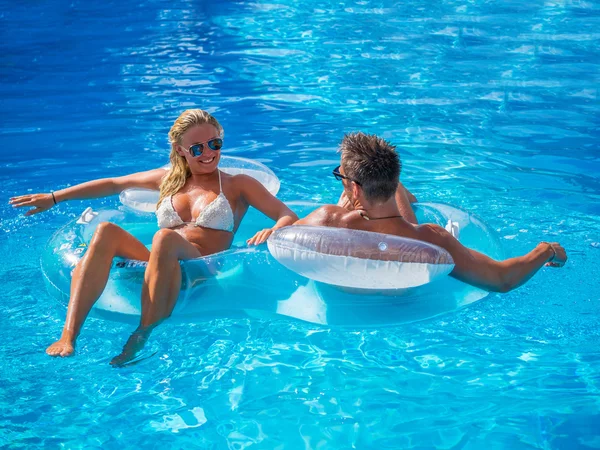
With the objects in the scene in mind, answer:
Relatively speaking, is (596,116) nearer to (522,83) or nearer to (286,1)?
A: (522,83)

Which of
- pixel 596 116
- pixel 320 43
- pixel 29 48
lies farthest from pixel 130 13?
pixel 596 116

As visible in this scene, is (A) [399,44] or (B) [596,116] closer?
(B) [596,116]

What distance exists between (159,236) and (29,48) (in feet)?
25.3

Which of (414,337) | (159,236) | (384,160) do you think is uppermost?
(384,160)

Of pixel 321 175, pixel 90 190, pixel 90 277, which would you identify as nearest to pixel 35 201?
pixel 90 190

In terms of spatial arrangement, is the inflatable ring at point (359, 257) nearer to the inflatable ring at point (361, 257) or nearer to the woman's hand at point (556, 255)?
the inflatable ring at point (361, 257)

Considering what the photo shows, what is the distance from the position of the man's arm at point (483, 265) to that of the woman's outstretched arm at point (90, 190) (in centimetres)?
194

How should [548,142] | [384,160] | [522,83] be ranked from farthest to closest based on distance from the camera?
1. [522,83]
2. [548,142]
3. [384,160]

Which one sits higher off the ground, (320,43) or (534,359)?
(320,43)

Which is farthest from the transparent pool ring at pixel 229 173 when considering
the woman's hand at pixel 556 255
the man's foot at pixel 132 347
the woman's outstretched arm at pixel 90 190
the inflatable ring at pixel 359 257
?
the woman's hand at pixel 556 255

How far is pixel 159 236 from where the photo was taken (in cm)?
395

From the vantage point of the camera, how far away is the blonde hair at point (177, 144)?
4.53m

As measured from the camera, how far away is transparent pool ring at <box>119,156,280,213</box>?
501cm

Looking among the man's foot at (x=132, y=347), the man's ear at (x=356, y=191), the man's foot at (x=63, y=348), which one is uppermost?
the man's ear at (x=356, y=191)
